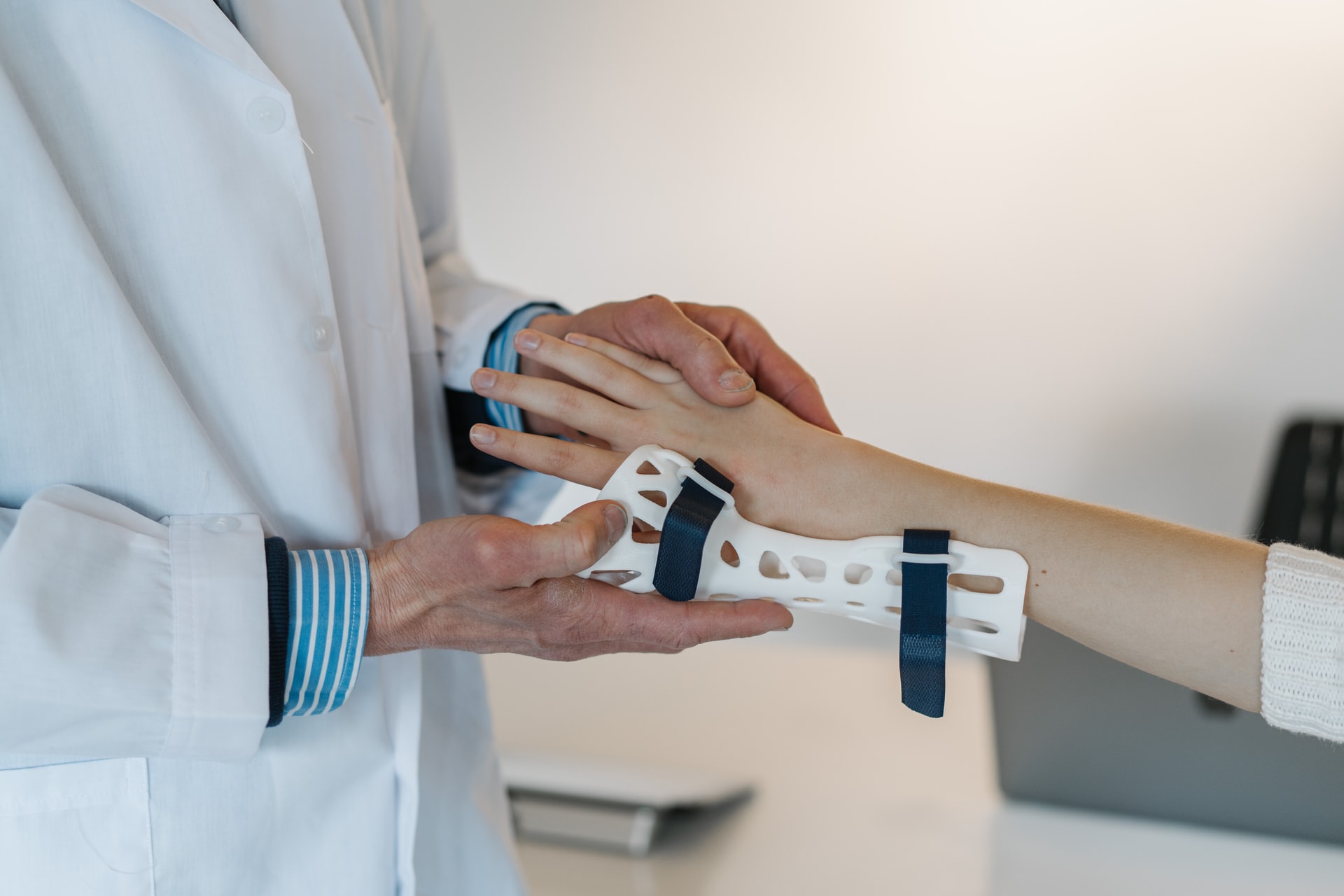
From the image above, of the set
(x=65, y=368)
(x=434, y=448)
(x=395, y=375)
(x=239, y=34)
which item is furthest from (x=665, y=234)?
(x=65, y=368)

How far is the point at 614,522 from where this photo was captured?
0.74 m

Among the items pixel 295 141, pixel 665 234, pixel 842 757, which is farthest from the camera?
pixel 665 234

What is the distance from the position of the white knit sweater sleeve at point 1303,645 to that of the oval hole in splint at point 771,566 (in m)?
0.39

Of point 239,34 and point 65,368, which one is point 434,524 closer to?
point 65,368

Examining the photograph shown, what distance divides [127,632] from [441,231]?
2.33ft

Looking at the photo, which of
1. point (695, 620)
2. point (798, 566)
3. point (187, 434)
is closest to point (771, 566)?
point (798, 566)

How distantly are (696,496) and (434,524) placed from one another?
240 mm

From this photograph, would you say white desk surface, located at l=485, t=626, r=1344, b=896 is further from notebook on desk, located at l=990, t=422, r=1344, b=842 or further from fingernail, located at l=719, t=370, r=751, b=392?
fingernail, located at l=719, t=370, r=751, b=392

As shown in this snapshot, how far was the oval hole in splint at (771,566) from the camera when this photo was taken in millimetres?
854

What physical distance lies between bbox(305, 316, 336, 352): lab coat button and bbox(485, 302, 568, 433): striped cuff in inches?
10.6

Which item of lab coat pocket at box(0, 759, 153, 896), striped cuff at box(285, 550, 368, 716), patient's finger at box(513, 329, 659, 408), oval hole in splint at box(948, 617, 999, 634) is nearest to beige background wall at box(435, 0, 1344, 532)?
patient's finger at box(513, 329, 659, 408)

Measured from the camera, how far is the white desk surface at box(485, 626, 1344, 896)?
A: 1249 mm

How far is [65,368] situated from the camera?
62 cm

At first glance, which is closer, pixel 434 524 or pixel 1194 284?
pixel 434 524
